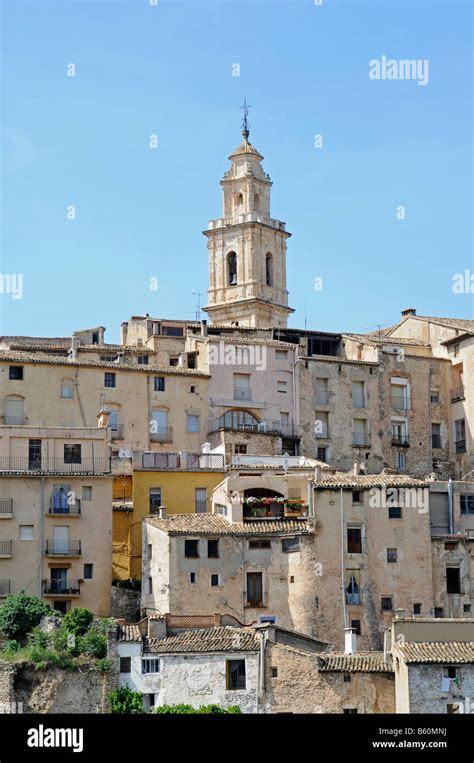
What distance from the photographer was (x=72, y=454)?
6334cm

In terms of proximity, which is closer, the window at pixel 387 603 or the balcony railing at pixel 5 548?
the window at pixel 387 603

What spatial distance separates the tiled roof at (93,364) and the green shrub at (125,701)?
22.8 meters

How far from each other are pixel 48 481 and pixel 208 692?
13.7 metres

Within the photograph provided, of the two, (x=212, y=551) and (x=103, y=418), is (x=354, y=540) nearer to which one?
(x=212, y=551)

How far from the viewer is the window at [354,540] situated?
2334 inches

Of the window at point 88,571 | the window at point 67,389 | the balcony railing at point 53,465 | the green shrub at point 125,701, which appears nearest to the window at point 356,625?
the green shrub at point 125,701

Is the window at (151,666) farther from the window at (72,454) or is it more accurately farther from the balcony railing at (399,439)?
the balcony railing at (399,439)

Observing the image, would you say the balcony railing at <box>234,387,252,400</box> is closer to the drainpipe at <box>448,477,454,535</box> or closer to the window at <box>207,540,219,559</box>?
the drainpipe at <box>448,477,454,535</box>

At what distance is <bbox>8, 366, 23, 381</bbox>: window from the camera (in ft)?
230

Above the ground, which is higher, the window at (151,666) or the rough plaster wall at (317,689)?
the window at (151,666)

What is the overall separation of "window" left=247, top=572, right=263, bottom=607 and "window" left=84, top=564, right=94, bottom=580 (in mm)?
6461

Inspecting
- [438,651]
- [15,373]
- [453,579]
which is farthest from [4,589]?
[438,651]
